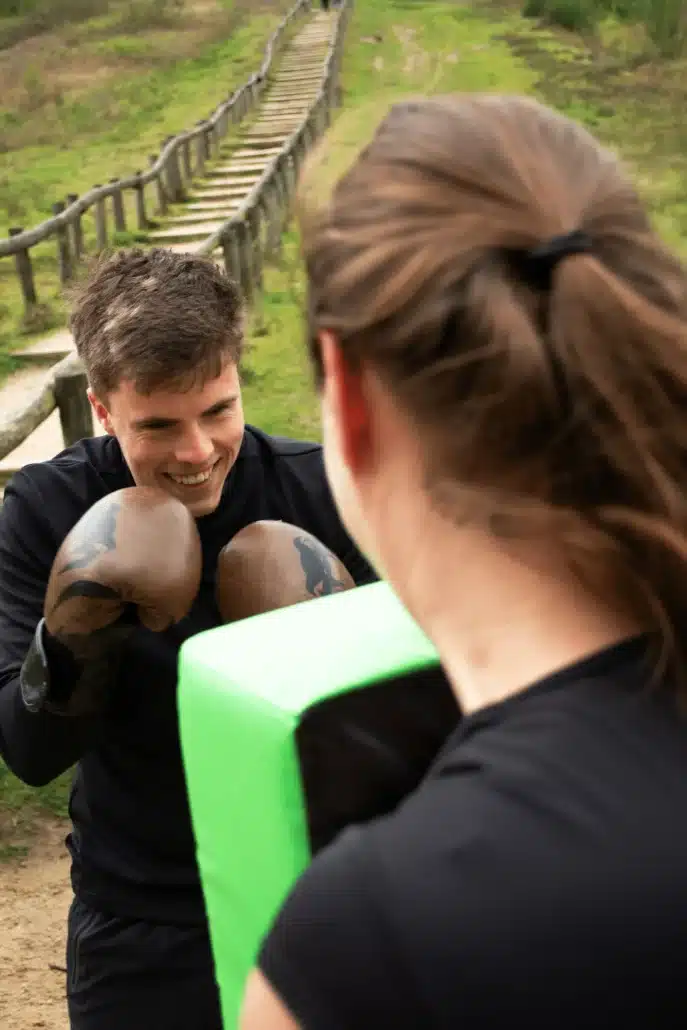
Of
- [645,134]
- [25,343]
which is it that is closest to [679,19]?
[645,134]

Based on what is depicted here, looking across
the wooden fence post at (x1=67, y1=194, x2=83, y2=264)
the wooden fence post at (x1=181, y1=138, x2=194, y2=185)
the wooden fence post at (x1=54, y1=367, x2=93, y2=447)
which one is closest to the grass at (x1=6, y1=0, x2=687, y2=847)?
the wooden fence post at (x1=54, y1=367, x2=93, y2=447)

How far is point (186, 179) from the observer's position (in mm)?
18625

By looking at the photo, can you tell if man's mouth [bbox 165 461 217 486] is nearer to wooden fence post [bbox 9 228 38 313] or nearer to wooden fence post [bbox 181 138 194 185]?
wooden fence post [bbox 9 228 38 313]

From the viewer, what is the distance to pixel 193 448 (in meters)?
2.06

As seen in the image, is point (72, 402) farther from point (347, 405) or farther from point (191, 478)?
point (347, 405)

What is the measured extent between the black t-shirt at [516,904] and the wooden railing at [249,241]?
1.81 feet

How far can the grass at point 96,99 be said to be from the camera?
15484mm

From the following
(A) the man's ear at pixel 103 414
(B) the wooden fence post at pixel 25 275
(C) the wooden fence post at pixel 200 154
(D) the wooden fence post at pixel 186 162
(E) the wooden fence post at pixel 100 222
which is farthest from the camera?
(C) the wooden fence post at pixel 200 154

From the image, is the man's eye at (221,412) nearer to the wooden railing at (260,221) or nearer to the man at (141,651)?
the man at (141,651)

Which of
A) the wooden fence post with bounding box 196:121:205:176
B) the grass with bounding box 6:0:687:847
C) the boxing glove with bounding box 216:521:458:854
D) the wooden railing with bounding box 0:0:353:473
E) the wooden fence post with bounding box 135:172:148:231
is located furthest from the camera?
the wooden fence post with bounding box 196:121:205:176

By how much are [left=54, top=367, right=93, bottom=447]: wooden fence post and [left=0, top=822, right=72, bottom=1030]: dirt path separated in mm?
1363

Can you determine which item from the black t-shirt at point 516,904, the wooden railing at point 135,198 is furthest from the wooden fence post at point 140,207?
the black t-shirt at point 516,904

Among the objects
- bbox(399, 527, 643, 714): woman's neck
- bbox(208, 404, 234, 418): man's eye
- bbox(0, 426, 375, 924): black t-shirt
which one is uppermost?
bbox(399, 527, 643, 714): woman's neck

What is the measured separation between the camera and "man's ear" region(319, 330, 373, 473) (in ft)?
3.24
